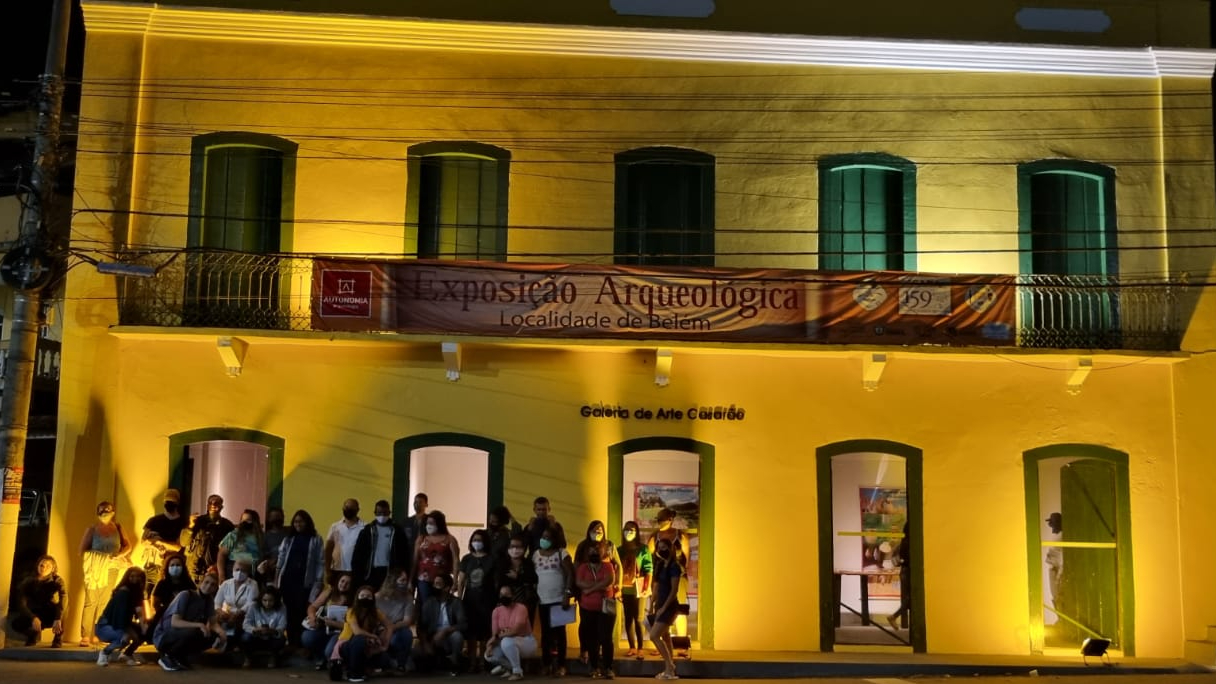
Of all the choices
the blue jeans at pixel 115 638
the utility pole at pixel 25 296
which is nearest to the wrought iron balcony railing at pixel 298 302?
the utility pole at pixel 25 296

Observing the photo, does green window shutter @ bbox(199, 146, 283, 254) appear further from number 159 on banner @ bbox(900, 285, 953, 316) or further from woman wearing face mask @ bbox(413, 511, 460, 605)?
number 159 on banner @ bbox(900, 285, 953, 316)

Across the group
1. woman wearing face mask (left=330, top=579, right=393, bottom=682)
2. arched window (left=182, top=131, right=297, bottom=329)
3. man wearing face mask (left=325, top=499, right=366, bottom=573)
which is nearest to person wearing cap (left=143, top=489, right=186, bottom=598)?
man wearing face mask (left=325, top=499, right=366, bottom=573)

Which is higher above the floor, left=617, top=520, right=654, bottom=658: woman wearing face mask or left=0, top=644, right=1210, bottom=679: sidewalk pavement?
left=617, top=520, right=654, bottom=658: woman wearing face mask

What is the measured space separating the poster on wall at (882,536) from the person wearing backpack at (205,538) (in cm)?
Answer: 778

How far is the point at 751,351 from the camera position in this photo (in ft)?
53.9

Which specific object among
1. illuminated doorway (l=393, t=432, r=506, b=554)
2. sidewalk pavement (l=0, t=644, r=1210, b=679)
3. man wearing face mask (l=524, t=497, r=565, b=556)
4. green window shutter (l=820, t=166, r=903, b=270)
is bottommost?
sidewalk pavement (l=0, t=644, r=1210, b=679)

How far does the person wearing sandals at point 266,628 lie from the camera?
→ 563 inches

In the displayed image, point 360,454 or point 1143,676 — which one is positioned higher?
point 360,454

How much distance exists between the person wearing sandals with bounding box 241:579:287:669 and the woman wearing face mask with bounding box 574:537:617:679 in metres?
3.23

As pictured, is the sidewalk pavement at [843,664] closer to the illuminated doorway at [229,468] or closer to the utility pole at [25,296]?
the utility pole at [25,296]

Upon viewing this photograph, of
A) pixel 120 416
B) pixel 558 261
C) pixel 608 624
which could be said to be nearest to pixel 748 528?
pixel 608 624

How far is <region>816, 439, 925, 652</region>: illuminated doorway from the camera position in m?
16.7

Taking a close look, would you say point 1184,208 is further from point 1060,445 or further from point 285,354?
point 285,354

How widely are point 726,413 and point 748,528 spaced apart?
57.3 inches
